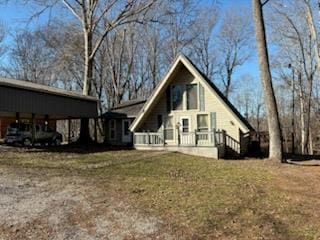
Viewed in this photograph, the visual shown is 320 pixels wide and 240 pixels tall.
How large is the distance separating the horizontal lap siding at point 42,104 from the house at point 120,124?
2533mm

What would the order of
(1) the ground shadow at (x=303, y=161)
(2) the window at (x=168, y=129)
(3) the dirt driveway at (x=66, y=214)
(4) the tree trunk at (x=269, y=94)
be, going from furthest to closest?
(2) the window at (x=168, y=129) < (1) the ground shadow at (x=303, y=161) < (4) the tree trunk at (x=269, y=94) < (3) the dirt driveway at (x=66, y=214)

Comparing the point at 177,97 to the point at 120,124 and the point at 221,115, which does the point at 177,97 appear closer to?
the point at 221,115

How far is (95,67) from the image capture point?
44.7 m

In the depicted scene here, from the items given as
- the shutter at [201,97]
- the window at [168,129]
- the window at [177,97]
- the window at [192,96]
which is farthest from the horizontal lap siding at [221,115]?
the window at [168,129]

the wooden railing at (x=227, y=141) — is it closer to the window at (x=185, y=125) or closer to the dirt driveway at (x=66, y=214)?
the window at (x=185, y=125)

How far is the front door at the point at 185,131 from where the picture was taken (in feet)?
74.4

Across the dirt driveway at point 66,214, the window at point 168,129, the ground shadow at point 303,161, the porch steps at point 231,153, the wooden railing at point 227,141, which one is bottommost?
the dirt driveway at point 66,214

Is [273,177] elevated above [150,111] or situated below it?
below

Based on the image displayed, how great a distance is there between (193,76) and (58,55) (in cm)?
1912

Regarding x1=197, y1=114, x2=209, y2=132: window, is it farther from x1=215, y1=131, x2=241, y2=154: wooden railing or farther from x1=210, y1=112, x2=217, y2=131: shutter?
x1=215, y1=131, x2=241, y2=154: wooden railing

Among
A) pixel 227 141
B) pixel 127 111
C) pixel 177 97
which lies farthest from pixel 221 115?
pixel 127 111

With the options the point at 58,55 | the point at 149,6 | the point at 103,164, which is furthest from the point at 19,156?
the point at 58,55

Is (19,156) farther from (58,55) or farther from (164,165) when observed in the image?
(58,55)

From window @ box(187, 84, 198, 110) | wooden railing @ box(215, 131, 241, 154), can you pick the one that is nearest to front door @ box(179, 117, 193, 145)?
window @ box(187, 84, 198, 110)
